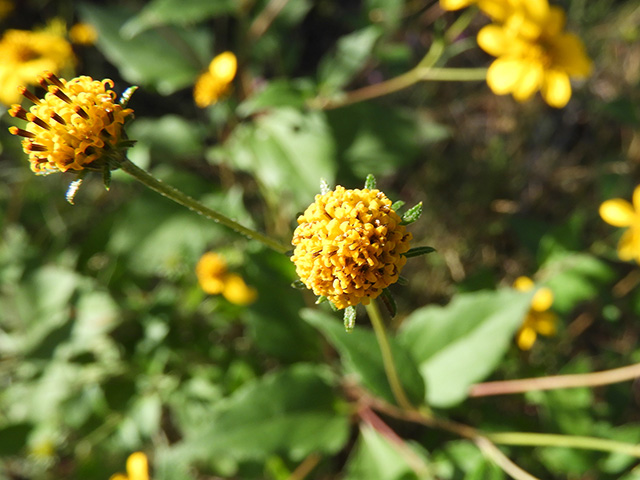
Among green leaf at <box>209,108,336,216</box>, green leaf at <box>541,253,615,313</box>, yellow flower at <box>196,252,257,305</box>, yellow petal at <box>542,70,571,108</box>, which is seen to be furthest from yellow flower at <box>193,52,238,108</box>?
green leaf at <box>541,253,615,313</box>

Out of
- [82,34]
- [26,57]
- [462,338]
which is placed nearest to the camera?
[462,338]

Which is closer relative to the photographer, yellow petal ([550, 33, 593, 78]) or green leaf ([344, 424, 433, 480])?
green leaf ([344, 424, 433, 480])

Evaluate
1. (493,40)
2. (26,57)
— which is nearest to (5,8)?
(26,57)

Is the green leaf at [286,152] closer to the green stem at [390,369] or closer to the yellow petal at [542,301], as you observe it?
the green stem at [390,369]

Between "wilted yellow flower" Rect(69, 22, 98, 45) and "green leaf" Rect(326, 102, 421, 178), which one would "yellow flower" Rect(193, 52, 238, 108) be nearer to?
"green leaf" Rect(326, 102, 421, 178)

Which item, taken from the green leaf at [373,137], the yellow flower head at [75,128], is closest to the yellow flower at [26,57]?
the green leaf at [373,137]

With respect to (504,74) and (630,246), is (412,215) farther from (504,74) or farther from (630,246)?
(630,246)
